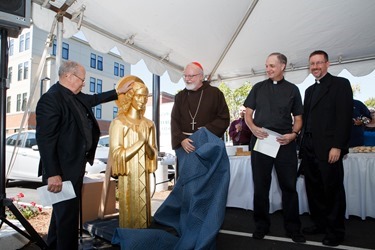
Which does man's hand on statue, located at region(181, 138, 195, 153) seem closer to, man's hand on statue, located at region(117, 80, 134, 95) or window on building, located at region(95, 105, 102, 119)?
man's hand on statue, located at region(117, 80, 134, 95)

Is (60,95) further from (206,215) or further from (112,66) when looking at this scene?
(112,66)

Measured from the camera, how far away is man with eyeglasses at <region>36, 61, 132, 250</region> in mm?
1954

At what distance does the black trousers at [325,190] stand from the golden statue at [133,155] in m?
1.70

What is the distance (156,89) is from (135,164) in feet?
11.8

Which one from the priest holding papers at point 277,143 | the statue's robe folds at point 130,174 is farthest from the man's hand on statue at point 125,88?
the priest holding papers at point 277,143

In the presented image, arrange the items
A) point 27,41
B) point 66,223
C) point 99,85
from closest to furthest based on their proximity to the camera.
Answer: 1. point 66,223
2. point 27,41
3. point 99,85

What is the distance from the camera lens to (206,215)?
1.97 m

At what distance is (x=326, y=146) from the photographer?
257 centimetres

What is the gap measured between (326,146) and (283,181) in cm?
55

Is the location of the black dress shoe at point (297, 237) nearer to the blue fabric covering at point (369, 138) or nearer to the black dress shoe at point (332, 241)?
the black dress shoe at point (332, 241)

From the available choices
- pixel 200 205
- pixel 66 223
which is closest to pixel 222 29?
pixel 200 205

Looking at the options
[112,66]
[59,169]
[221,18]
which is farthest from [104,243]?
[112,66]

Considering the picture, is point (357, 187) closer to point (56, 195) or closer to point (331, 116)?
point (331, 116)

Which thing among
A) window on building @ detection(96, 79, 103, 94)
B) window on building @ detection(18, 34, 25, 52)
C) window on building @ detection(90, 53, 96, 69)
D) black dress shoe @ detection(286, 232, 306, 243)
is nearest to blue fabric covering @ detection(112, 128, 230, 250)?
black dress shoe @ detection(286, 232, 306, 243)
